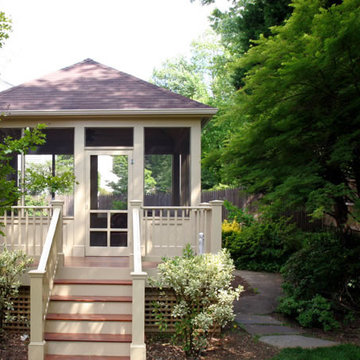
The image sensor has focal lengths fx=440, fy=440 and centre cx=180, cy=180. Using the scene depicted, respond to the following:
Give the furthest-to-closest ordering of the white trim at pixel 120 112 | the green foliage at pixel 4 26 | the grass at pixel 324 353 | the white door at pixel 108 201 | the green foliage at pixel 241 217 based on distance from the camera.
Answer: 1. the green foliage at pixel 241 217
2. the white door at pixel 108 201
3. the white trim at pixel 120 112
4. the grass at pixel 324 353
5. the green foliage at pixel 4 26

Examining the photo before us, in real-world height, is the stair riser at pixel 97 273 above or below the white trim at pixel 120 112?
below

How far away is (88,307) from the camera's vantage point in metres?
6.25

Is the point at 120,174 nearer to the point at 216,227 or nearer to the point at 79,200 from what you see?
the point at 79,200

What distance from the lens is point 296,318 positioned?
690cm

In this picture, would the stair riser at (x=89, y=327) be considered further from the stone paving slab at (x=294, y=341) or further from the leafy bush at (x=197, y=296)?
the stone paving slab at (x=294, y=341)

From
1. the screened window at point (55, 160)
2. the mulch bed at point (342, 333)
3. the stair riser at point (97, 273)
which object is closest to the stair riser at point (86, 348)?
the stair riser at point (97, 273)

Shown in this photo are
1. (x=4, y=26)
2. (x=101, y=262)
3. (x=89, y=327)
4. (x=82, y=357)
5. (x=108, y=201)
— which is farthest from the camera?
(x=108, y=201)

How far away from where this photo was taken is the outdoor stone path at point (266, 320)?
19.9 ft

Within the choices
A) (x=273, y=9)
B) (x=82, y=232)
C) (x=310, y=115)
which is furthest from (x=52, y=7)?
(x=310, y=115)

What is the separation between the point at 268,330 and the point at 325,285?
1.36 meters

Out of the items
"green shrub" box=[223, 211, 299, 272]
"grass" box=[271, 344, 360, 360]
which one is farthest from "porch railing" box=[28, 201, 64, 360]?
"green shrub" box=[223, 211, 299, 272]

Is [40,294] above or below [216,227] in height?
below

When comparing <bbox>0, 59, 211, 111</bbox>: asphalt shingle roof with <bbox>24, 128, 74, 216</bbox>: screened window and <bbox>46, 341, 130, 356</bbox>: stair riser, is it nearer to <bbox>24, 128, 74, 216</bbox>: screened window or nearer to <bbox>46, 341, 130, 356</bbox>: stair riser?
<bbox>24, 128, 74, 216</bbox>: screened window

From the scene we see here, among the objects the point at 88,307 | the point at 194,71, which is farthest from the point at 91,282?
the point at 194,71
